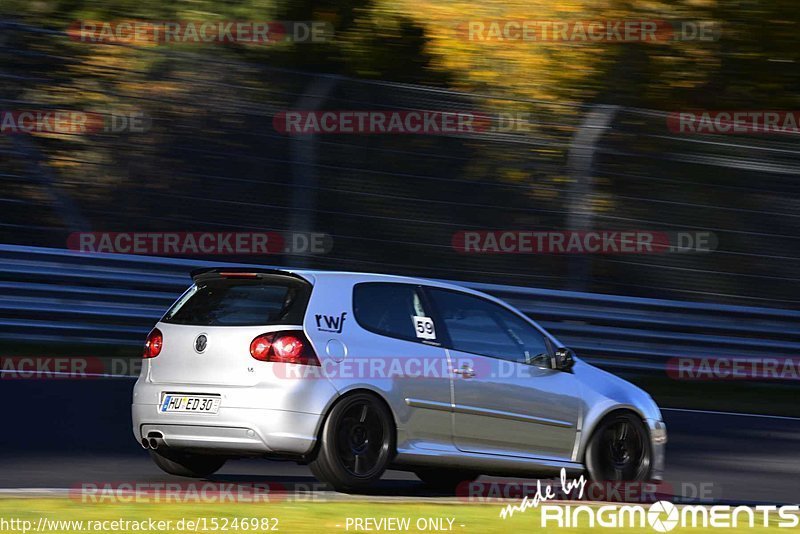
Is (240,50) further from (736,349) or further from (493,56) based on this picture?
(736,349)

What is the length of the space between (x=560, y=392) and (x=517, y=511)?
5.11 feet

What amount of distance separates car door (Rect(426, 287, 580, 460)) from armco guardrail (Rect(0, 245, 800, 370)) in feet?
19.9

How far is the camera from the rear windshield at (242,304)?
27.1 feet

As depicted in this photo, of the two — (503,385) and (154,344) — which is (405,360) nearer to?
(503,385)

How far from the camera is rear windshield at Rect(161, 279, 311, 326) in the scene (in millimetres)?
8250

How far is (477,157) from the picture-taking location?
52.0ft

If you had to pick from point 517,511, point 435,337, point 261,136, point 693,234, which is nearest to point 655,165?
point 693,234

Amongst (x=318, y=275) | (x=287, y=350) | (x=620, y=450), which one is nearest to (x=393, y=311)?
(x=318, y=275)

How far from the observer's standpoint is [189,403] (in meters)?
8.26

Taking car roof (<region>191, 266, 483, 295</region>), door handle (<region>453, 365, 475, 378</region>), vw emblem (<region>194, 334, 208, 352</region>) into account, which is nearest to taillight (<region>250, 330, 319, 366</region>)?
vw emblem (<region>194, 334, 208, 352</region>)

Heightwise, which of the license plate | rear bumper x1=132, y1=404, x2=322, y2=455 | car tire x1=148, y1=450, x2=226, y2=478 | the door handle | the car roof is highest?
the car roof

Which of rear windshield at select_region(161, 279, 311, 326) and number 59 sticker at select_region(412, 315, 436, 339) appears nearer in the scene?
rear windshield at select_region(161, 279, 311, 326)

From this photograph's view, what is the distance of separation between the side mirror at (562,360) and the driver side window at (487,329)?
76 millimetres

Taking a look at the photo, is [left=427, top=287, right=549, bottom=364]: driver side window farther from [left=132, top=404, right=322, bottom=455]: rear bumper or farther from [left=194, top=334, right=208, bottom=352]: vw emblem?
[left=194, top=334, right=208, bottom=352]: vw emblem
